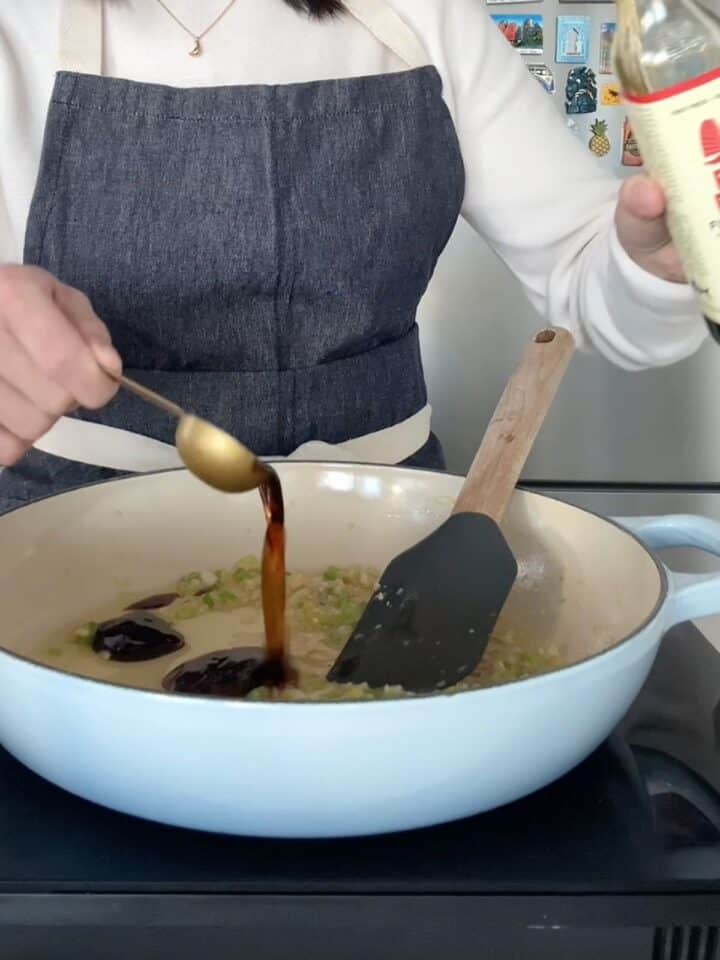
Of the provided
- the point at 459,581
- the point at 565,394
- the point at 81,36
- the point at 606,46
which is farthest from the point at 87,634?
the point at 606,46

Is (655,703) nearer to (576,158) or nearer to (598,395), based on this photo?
(576,158)

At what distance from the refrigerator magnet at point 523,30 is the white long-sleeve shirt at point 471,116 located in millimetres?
172

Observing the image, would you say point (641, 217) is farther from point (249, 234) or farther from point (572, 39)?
point (572, 39)

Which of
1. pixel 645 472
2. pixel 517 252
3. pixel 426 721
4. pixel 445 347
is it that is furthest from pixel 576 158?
pixel 426 721

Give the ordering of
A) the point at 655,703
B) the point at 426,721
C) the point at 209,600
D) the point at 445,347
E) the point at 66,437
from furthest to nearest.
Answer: the point at 445,347, the point at 66,437, the point at 209,600, the point at 655,703, the point at 426,721

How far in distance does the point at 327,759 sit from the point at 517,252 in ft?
2.23

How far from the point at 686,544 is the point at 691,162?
0.24 metres

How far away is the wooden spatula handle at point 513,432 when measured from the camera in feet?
2.17

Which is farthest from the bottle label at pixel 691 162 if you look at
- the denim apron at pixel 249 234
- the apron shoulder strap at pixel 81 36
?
the apron shoulder strap at pixel 81 36

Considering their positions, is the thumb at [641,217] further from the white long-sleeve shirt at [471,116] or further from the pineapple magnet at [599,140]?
the pineapple magnet at [599,140]

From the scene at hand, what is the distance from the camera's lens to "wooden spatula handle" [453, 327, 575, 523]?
2.17ft

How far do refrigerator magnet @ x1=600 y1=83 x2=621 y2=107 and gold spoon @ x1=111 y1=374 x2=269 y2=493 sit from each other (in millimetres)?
752

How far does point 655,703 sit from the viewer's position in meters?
0.58

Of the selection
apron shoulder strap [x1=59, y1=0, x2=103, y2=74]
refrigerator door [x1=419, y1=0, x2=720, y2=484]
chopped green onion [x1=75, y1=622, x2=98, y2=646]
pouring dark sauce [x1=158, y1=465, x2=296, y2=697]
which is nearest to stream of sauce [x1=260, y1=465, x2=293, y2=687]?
pouring dark sauce [x1=158, y1=465, x2=296, y2=697]
